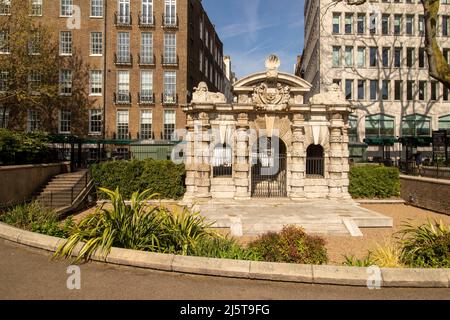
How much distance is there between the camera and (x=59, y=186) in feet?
63.9

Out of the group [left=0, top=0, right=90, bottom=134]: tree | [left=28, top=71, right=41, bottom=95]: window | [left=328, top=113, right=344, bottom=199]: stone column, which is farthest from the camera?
[left=28, top=71, right=41, bottom=95]: window

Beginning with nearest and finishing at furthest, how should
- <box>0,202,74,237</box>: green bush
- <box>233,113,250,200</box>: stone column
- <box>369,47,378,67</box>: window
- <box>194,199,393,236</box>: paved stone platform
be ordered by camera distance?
<box>0,202,74,237</box>: green bush → <box>194,199,393,236</box>: paved stone platform → <box>233,113,250,200</box>: stone column → <box>369,47,378,67</box>: window

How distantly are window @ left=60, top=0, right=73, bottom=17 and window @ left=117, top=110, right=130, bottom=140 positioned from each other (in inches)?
496

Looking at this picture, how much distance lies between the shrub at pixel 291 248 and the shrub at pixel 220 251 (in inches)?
10.1

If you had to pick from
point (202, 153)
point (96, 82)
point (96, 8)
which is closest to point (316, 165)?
point (202, 153)

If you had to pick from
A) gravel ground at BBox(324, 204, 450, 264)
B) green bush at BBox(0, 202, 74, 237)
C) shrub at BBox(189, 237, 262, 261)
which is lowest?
gravel ground at BBox(324, 204, 450, 264)

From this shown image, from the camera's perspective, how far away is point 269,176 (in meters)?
21.6

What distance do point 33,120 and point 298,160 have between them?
29868 mm

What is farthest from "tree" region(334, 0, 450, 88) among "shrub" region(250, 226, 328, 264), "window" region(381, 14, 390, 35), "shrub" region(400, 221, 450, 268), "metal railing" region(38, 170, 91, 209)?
"window" region(381, 14, 390, 35)

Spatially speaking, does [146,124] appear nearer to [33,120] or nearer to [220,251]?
[33,120]

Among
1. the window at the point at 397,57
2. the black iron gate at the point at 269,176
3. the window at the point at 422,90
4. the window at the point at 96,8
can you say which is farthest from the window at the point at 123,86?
→ the window at the point at 422,90

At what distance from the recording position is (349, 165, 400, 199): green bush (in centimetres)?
2059

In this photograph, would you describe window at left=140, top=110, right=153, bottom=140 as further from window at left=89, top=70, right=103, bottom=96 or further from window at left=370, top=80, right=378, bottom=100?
window at left=370, top=80, right=378, bottom=100
